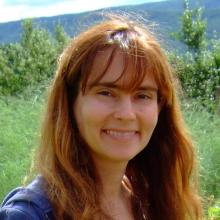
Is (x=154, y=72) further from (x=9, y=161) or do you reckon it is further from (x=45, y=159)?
(x=9, y=161)

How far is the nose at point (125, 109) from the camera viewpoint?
77.4 inches

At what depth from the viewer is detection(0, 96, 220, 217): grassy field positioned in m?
4.92

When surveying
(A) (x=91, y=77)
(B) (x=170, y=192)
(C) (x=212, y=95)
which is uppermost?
(A) (x=91, y=77)

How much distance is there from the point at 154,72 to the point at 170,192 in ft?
2.00

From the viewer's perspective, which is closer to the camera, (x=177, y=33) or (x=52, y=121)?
(x=52, y=121)

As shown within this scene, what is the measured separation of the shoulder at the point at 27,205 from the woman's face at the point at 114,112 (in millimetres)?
250

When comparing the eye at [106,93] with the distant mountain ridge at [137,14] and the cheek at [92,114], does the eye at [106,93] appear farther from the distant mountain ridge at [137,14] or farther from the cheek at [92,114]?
the distant mountain ridge at [137,14]

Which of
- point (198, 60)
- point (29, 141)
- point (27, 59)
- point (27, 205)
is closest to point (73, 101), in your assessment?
point (27, 205)

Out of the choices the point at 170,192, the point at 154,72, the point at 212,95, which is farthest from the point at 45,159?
the point at 212,95

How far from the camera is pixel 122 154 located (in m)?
2.04

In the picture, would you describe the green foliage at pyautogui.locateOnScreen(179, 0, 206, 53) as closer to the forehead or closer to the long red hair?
the long red hair

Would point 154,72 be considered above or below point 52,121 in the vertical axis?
above

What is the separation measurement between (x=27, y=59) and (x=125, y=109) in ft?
47.0

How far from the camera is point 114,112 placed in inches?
77.3
